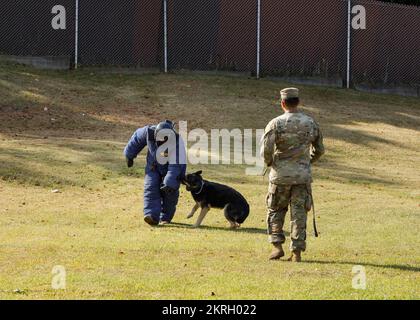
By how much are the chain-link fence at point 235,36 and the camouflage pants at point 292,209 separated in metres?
19.0

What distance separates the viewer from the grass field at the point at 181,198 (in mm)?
9953

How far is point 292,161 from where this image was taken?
11.2 metres

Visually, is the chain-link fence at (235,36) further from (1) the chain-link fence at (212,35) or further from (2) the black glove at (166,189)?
(2) the black glove at (166,189)

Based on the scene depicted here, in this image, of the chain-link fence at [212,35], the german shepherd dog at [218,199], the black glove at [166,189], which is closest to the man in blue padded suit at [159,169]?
the black glove at [166,189]

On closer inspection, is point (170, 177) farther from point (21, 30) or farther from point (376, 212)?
point (21, 30)

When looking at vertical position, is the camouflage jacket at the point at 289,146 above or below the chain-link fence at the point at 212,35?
below

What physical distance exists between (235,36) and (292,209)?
817 inches

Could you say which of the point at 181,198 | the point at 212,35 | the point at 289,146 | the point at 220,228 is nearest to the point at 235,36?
the point at 212,35

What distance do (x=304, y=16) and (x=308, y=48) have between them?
1.08 meters

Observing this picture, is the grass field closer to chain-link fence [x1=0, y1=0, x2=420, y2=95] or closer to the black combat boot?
the black combat boot

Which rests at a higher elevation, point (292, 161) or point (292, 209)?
point (292, 161)

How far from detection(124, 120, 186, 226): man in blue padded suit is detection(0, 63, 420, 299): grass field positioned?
16.7 inches

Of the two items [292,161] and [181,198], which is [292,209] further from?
[181,198]
